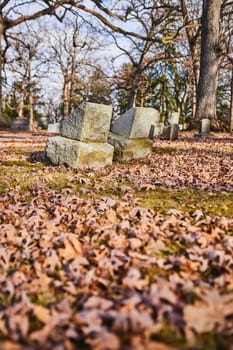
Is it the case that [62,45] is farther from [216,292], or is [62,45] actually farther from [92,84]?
[216,292]

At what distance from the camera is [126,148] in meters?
6.72

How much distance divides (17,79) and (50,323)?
1488 inches

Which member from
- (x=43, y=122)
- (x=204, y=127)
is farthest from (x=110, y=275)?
(x=43, y=122)

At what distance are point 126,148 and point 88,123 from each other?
1031 mm

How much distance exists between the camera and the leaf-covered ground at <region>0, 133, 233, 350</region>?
4.91ft

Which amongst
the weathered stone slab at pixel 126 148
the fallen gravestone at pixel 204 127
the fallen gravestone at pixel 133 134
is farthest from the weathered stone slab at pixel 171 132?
the weathered stone slab at pixel 126 148

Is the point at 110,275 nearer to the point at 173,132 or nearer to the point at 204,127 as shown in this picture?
the point at 173,132

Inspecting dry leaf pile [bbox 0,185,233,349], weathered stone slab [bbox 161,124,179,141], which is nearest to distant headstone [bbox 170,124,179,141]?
weathered stone slab [bbox 161,124,179,141]

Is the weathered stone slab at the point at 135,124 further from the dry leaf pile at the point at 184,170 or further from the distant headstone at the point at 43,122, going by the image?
the distant headstone at the point at 43,122

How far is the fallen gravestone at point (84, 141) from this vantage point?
594 centimetres

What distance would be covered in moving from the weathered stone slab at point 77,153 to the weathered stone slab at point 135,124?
1.00 meters

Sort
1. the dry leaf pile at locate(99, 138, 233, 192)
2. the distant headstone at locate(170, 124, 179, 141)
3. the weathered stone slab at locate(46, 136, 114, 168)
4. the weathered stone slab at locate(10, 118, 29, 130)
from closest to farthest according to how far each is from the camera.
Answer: the dry leaf pile at locate(99, 138, 233, 192), the weathered stone slab at locate(46, 136, 114, 168), the distant headstone at locate(170, 124, 179, 141), the weathered stone slab at locate(10, 118, 29, 130)

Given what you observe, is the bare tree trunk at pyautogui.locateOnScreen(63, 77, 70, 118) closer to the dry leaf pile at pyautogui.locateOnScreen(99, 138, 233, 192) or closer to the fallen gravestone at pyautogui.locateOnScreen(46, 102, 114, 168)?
the dry leaf pile at pyautogui.locateOnScreen(99, 138, 233, 192)

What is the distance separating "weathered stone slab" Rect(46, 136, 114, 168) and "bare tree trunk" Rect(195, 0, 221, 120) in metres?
8.00
